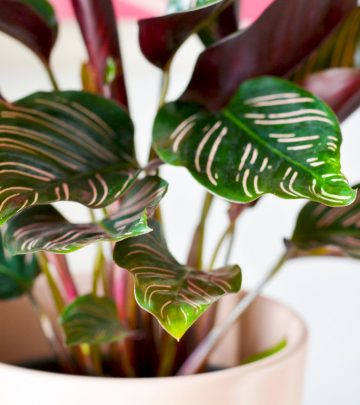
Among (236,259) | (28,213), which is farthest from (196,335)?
(236,259)

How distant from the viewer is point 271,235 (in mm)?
1057

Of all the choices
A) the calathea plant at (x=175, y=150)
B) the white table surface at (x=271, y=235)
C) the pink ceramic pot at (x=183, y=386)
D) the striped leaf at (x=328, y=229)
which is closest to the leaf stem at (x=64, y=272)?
the calathea plant at (x=175, y=150)

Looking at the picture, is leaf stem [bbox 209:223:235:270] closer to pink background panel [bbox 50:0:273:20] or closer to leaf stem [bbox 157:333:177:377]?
leaf stem [bbox 157:333:177:377]

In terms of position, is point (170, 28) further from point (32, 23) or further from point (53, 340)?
point (53, 340)

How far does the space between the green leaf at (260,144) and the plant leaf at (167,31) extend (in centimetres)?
4

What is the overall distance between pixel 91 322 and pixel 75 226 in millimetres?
123

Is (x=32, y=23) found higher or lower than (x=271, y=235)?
higher

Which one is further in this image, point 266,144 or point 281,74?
point 281,74

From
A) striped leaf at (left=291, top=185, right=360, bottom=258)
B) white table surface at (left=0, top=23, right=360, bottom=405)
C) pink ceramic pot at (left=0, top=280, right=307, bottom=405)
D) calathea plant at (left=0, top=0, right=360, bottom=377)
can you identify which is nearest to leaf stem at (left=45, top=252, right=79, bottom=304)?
calathea plant at (left=0, top=0, right=360, bottom=377)

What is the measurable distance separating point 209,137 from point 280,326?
0.27 meters

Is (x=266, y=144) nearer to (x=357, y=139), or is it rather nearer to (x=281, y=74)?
(x=281, y=74)

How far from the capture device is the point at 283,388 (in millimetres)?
544

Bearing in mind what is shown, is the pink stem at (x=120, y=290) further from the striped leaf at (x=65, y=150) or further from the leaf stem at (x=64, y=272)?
the striped leaf at (x=65, y=150)

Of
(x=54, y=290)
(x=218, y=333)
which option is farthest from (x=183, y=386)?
(x=54, y=290)
